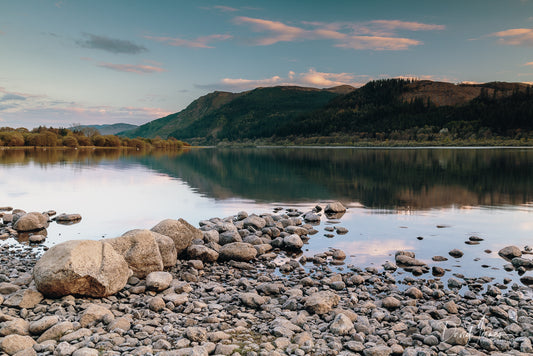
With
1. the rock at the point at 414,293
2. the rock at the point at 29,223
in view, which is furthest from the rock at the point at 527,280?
the rock at the point at 29,223

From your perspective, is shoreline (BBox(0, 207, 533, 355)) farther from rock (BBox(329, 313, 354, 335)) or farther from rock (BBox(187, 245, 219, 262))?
rock (BBox(187, 245, 219, 262))

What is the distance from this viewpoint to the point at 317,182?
35438mm

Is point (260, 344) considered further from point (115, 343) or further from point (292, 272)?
point (292, 272)

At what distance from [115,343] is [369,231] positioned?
39.6 feet

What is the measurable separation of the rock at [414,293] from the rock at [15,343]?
8.18 m

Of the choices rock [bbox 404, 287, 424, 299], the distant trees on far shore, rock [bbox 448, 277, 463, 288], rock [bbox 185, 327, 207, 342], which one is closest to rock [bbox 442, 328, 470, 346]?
rock [bbox 404, 287, 424, 299]

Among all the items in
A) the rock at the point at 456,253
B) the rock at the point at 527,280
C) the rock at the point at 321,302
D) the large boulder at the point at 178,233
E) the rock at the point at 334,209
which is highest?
the large boulder at the point at 178,233

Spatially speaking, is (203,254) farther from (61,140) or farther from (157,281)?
(61,140)

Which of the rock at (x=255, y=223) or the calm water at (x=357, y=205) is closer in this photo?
the calm water at (x=357, y=205)

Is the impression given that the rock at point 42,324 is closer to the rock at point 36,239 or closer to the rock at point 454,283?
the rock at point 36,239

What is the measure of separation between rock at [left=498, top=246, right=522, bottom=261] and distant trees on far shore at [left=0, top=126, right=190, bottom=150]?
15178 centimetres

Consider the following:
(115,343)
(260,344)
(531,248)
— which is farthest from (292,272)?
(531,248)

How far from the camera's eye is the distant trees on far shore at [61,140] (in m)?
130

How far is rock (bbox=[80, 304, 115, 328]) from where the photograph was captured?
7.34 m
